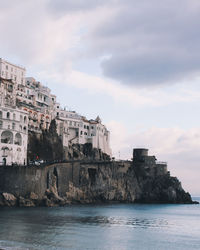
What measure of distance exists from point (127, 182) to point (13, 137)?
158 ft

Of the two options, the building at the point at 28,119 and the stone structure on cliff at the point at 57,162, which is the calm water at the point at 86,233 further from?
the building at the point at 28,119

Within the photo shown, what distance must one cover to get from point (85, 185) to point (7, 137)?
98.2 ft

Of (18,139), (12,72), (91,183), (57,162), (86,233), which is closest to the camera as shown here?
(86,233)

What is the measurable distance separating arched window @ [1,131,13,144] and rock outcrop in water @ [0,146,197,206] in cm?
1493

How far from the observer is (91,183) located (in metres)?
137

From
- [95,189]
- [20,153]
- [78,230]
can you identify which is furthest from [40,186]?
[78,230]

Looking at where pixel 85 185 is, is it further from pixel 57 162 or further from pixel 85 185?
pixel 57 162

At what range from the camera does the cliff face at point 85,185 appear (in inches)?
4161

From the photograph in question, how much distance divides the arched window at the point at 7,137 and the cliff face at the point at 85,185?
15.1 metres

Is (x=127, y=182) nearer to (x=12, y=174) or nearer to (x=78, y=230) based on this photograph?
(x=12, y=174)

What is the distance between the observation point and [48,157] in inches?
5192

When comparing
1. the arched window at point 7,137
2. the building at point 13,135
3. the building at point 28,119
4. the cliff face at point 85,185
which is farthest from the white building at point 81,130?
the arched window at point 7,137

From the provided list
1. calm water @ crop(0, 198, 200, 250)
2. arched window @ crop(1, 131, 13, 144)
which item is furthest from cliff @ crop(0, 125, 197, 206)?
calm water @ crop(0, 198, 200, 250)

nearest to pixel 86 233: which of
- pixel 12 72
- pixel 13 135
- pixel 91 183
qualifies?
pixel 13 135
